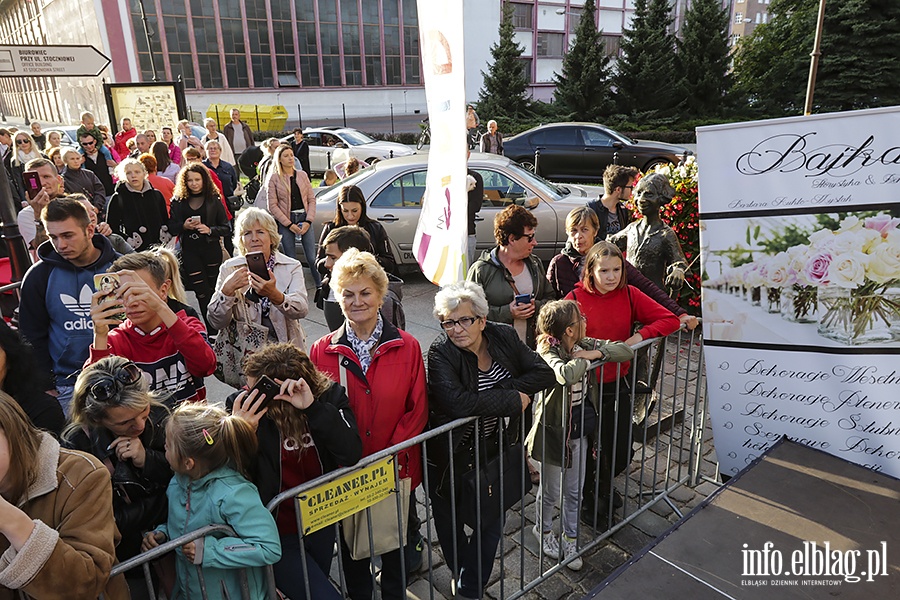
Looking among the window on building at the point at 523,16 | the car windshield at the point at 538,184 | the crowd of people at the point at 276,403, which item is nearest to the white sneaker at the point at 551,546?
the crowd of people at the point at 276,403

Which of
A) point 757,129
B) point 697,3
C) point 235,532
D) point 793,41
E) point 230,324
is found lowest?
point 235,532

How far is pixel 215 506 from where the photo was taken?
85.8 inches

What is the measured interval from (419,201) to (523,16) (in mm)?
36841

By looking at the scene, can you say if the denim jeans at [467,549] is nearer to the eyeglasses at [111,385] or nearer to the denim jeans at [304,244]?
the eyeglasses at [111,385]

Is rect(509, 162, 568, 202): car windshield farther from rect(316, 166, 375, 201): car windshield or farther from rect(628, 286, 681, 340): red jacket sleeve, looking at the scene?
rect(628, 286, 681, 340): red jacket sleeve

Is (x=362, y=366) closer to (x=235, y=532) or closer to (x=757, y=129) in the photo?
(x=235, y=532)

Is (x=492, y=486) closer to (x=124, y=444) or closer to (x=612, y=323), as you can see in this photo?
(x=612, y=323)

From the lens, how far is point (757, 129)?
9.62 ft

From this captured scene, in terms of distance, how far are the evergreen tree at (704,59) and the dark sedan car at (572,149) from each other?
512 inches

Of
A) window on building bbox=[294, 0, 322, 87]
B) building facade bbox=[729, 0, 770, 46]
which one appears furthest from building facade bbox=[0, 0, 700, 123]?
building facade bbox=[729, 0, 770, 46]

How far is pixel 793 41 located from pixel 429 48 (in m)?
29.5

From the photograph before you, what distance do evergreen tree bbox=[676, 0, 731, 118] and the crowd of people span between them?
84.5ft

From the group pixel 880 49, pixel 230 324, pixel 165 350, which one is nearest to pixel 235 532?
pixel 165 350

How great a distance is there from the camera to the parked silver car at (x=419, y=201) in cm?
816
